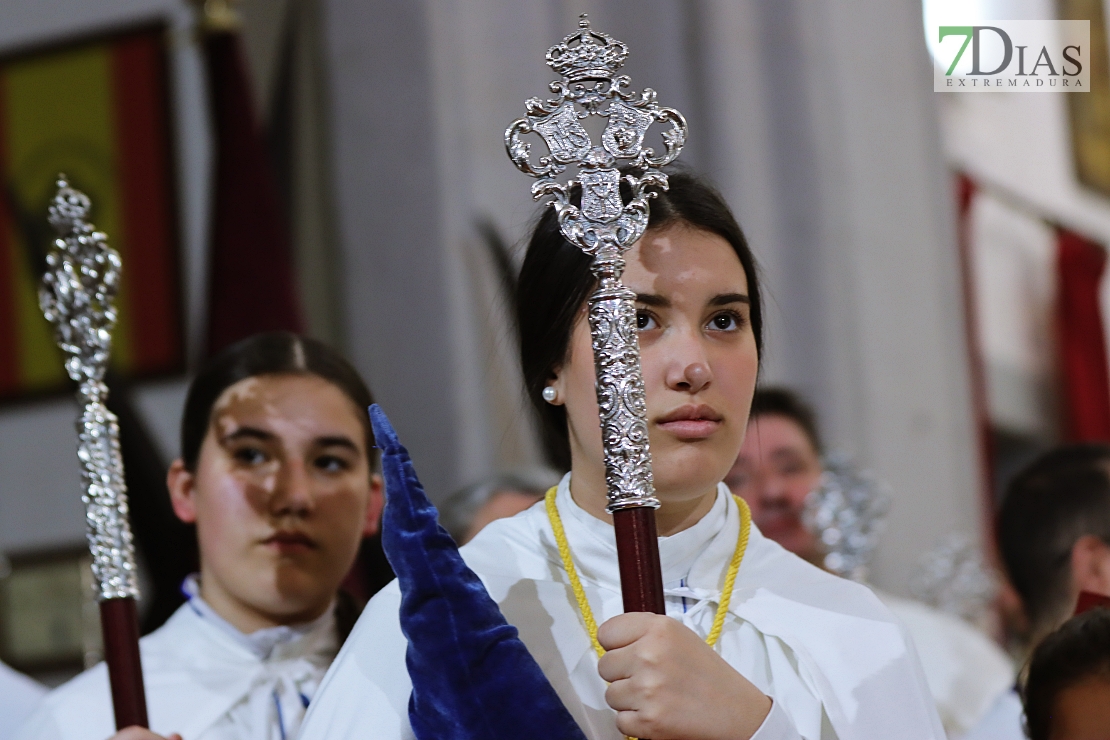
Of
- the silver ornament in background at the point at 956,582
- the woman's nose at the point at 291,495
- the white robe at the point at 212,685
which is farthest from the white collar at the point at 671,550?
the silver ornament in background at the point at 956,582

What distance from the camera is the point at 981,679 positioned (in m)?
3.96

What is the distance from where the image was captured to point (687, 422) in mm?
1859

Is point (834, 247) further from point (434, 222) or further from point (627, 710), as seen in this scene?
point (627, 710)

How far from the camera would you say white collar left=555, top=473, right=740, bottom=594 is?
6.51 ft

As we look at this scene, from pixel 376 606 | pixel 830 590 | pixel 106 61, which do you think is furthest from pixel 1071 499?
pixel 106 61

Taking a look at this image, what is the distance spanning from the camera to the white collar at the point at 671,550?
1.98 m

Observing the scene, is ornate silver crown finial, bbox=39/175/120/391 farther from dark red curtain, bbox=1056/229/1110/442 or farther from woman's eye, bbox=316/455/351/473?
dark red curtain, bbox=1056/229/1110/442

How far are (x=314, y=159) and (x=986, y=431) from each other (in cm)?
330

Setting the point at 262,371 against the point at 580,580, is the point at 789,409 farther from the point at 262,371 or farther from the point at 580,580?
the point at 580,580

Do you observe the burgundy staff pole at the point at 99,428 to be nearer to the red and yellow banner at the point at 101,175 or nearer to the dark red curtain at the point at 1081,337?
the red and yellow banner at the point at 101,175

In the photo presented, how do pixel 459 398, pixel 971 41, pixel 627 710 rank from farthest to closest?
1. pixel 459 398
2. pixel 971 41
3. pixel 627 710

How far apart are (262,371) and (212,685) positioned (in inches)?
21.7

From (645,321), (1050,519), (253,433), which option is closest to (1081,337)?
(1050,519)

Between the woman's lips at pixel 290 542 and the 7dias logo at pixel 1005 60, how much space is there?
5.75 feet
